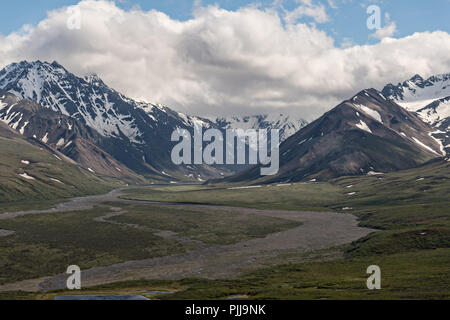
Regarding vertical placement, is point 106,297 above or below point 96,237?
below

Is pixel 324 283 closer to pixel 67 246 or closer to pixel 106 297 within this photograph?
pixel 106 297

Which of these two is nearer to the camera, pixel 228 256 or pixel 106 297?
pixel 106 297

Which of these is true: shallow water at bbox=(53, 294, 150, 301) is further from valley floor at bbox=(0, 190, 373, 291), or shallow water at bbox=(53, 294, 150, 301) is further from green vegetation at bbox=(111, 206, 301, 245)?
green vegetation at bbox=(111, 206, 301, 245)

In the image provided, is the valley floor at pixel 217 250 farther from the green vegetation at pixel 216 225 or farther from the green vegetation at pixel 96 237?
the green vegetation at pixel 96 237

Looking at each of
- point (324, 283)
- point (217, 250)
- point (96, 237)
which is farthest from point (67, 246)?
point (324, 283)

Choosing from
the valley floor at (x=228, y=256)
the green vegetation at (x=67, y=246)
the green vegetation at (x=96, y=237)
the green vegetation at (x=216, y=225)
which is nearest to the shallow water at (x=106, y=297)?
the valley floor at (x=228, y=256)

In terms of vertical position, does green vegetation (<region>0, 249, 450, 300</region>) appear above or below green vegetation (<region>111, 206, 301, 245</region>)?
below

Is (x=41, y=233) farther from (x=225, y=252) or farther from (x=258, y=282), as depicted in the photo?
(x=258, y=282)

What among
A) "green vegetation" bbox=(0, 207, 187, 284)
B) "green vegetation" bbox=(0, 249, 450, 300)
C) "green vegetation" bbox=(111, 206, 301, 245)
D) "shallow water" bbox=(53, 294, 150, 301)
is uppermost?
"green vegetation" bbox=(111, 206, 301, 245)

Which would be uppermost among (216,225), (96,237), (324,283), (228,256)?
(216,225)

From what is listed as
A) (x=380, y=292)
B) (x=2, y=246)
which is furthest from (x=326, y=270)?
(x=2, y=246)

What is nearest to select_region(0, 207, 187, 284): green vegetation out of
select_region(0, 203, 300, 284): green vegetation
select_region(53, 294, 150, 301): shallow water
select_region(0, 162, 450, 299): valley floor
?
select_region(0, 203, 300, 284): green vegetation

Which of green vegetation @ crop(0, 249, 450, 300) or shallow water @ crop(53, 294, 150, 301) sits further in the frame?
green vegetation @ crop(0, 249, 450, 300)
